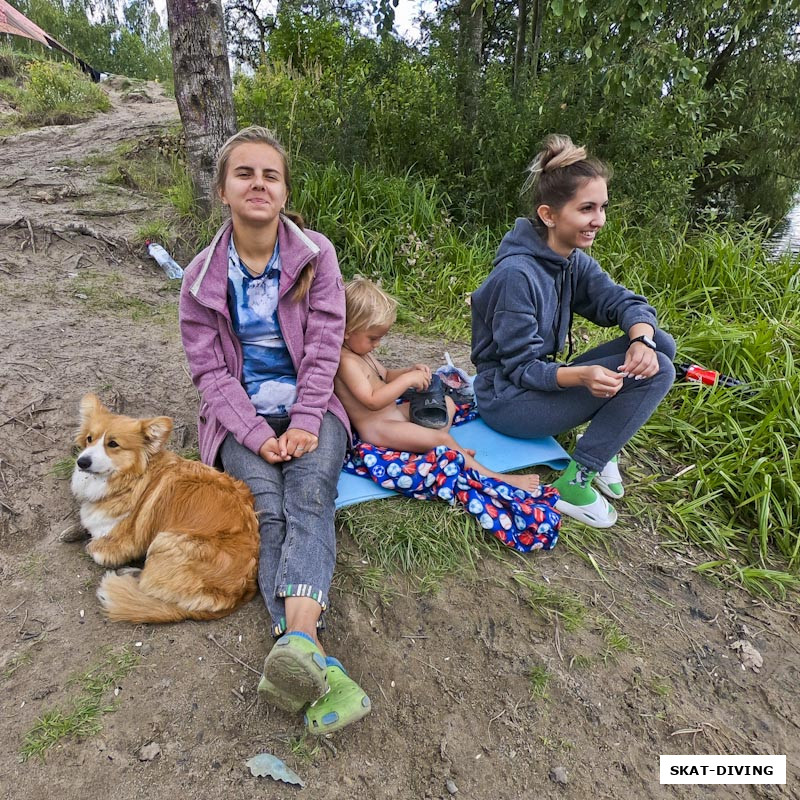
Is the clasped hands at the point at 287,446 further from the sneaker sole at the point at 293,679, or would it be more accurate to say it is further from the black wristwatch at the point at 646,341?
the black wristwatch at the point at 646,341

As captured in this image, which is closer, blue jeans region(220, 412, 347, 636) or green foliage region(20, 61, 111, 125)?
blue jeans region(220, 412, 347, 636)

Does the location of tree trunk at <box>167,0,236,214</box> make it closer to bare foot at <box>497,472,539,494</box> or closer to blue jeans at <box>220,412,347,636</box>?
blue jeans at <box>220,412,347,636</box>

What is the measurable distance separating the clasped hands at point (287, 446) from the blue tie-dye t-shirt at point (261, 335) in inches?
8.4

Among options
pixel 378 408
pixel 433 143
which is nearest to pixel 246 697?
pixel 378 408

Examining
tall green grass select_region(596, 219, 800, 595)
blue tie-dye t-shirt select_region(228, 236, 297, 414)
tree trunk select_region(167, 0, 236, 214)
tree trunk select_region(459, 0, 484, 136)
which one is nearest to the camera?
blue tie-dye t-shirt select_region(228, 236, 297, 414)

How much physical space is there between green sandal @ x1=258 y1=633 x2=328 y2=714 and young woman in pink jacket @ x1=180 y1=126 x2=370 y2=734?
38 cm

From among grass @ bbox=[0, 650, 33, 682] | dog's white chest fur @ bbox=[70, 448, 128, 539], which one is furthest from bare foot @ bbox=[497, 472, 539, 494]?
grass @ bbox=[0, 650, 33, 682]

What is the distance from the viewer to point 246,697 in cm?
185

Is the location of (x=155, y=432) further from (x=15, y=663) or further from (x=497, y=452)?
(x=497, y=452)

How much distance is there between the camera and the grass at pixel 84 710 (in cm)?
166

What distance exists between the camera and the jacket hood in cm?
270

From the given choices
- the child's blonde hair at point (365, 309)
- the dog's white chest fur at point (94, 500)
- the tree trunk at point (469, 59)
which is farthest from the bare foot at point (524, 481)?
the tree trunk at point (469, 59)

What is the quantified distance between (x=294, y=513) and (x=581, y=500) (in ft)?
4.61

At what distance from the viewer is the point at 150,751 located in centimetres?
167
